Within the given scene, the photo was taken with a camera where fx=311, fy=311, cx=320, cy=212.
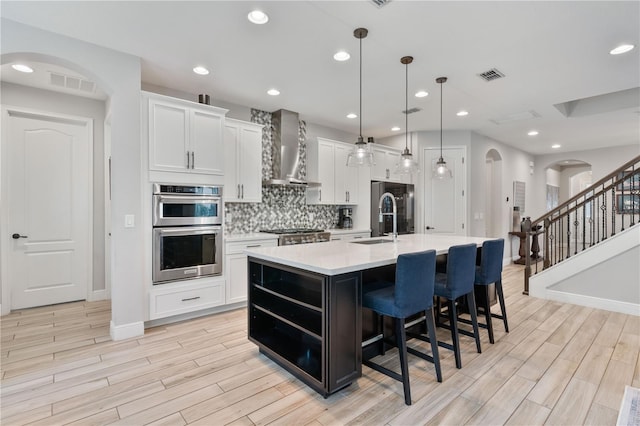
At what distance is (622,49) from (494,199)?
4.61 m

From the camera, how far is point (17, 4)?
2361 mm

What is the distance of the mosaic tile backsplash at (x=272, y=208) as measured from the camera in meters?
4.68

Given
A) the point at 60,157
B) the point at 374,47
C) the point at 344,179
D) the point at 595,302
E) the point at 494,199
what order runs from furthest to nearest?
the point at 494,199
the point at 344,179
the point at 60,157
the point at 595,302
the point at 374,47

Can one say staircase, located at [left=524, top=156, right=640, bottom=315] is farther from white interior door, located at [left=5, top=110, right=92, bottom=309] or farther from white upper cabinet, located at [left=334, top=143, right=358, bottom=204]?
white interior door, located at [left=5, top=110, right=92, bottom=309]

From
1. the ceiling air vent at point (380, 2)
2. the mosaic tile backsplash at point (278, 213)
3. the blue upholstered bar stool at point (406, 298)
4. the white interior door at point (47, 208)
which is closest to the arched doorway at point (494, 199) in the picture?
the mosaic tile backsplash at point (278, 213)

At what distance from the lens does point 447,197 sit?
20.1 ft

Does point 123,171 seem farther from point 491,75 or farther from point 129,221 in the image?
point 491,75

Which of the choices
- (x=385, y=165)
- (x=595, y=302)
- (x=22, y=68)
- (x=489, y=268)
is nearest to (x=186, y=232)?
(x=22, y=68)

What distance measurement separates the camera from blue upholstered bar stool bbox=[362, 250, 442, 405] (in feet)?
6.86

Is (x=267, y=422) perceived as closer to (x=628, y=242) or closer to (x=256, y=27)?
(x=256, y=27)

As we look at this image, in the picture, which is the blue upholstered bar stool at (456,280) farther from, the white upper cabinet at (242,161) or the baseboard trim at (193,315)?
the white upper cabinet at (242,161)

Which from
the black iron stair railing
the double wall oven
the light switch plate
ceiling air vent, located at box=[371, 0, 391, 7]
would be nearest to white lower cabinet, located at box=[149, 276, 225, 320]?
the double wall oven

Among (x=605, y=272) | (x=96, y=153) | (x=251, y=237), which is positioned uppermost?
(x=96, y=153)

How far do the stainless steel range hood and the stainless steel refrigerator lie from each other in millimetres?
1524
